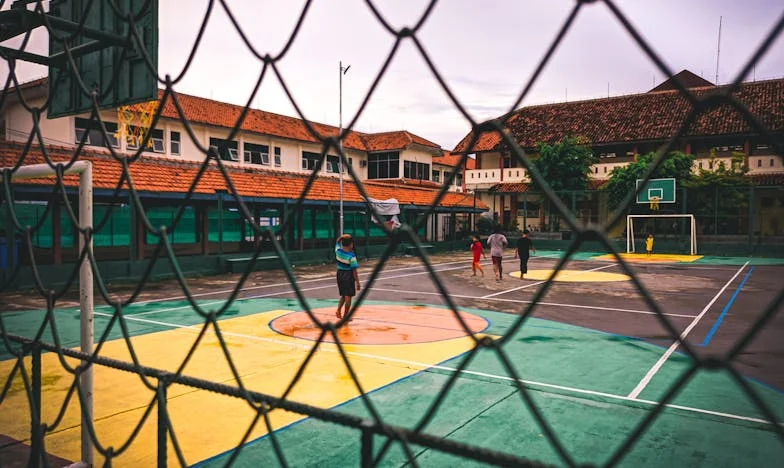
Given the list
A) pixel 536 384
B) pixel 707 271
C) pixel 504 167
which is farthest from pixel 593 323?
pixel 504 167

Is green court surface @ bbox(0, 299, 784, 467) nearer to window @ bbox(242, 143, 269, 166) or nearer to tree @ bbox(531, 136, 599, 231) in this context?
tree @ bbox(531, 136, 599, 231)

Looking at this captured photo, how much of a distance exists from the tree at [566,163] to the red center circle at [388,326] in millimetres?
20834

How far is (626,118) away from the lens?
103 ft

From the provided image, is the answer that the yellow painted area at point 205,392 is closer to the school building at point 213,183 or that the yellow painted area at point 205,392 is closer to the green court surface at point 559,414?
the green court surface at point 559,414

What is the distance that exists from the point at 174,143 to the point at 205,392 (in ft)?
78.8

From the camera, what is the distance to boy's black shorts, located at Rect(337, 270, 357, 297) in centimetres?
870

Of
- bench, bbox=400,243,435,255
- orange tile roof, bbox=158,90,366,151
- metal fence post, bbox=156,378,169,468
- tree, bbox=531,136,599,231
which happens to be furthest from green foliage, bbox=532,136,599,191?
metal fence post, bbox=156,378,169,468

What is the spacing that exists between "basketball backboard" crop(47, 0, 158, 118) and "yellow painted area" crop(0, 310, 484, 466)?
243 centimetres

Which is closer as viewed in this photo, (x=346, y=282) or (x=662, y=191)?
(x=346, y=282)

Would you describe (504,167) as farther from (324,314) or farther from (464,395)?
(464,395)

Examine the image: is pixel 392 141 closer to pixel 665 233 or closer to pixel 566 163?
pixel 566 163

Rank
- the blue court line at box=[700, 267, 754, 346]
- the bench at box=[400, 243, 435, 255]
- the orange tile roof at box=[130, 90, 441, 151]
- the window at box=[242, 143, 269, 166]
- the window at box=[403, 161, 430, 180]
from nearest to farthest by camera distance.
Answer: the blue court line at box=[700, 267, 754, 346] < the bench at box=[400, 243, 435, 255] < the orange tile roof at box=[130, 90, 441, 151] < the window at box=[242, 143, 269, 166] < the window at box=[403, 161, 430, 180]

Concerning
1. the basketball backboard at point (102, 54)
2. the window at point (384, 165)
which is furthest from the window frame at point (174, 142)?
the basketball backboard at point (102, 54)

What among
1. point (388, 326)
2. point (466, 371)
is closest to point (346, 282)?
point (388, 326)
